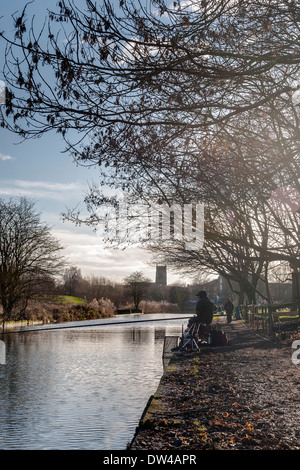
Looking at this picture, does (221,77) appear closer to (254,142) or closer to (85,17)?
(85,17)

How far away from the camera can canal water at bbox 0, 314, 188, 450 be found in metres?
6.80

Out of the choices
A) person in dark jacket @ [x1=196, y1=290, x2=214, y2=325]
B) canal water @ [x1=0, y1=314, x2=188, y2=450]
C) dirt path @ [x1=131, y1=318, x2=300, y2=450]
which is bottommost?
canal water @ [x1=0, y1=314, x2=188, y2=450]

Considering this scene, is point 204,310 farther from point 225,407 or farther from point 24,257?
point 24,257

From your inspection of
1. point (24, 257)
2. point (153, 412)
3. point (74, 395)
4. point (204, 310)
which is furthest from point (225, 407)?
point (24, 257)

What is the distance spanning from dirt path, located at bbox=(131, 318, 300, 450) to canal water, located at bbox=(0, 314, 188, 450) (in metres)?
0.57

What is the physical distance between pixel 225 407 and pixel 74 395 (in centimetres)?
356

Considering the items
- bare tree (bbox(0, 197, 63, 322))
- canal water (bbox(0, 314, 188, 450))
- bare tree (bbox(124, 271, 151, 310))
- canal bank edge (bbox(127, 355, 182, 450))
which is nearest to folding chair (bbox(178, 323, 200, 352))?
canal water (bbox(0, 314, 188, 450))

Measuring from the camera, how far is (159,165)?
32.8ft

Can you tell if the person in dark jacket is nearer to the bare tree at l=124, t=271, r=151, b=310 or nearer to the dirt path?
the dirt path

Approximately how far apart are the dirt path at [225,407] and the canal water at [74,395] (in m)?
0.57

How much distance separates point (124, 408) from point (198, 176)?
4.76m

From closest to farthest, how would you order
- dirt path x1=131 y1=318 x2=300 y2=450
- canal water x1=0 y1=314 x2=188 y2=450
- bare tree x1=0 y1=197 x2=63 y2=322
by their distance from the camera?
dirt path x1=131 y1=318 x2=300 y2=450, canal water x1=0 y1=314 x2=188 y2=450, bare tree x1=0 y1=197 x2=63 y2=322

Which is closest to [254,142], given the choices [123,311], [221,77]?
[221,77]

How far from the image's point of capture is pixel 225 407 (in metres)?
7.24
